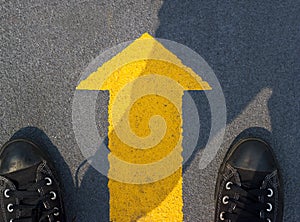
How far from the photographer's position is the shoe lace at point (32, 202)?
7.71ft

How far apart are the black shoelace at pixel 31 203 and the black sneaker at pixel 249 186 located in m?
1.06

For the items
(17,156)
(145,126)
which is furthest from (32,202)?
(145,126)

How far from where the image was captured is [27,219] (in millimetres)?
2346

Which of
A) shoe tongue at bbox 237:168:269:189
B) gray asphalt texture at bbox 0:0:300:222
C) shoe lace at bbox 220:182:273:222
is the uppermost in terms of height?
gray asphalt texture at bbox 0:0:300:222

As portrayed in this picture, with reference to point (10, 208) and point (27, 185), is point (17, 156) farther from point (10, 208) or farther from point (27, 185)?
point (10, 208)

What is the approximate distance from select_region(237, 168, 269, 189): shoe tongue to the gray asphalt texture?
0.15 meters

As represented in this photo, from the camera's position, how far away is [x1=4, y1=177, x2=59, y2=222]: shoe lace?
2.35m

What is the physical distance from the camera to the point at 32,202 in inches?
93.0

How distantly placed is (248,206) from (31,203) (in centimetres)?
133

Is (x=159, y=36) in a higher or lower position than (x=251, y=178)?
higher

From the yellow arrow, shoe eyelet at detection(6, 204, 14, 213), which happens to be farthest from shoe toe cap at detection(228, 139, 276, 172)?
shoe eyelet at detection(6, 204, 14, 213)

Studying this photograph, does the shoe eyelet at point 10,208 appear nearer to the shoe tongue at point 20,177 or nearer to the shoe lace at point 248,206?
the shoe tongue at point 20,177

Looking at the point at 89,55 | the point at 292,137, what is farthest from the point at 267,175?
the point at 89,55

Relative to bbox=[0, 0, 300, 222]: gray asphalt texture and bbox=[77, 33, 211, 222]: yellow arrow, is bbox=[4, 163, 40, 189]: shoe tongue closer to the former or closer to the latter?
bbox=[0, 0, 300, 222]: gray asphalt texture
